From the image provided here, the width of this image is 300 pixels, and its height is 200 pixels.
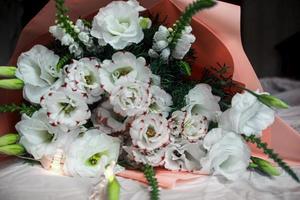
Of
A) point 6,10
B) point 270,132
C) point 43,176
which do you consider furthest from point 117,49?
point 6,10

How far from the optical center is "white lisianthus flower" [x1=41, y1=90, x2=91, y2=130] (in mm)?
688

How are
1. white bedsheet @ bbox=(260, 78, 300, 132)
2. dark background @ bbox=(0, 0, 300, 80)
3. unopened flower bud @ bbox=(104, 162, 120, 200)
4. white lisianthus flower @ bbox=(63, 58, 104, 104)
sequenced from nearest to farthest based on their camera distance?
1. unopened flower bud @ bbox=(104, 162, 120, 200)
2. white lisianthus flower @ bbox=(63, 58, 104, 104)
3. white bedsheet @ bbox=(260, 78, 300, 132)
4. dark background @ bbox=(0, 0, 300, 80)

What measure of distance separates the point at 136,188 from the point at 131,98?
5.5 inches

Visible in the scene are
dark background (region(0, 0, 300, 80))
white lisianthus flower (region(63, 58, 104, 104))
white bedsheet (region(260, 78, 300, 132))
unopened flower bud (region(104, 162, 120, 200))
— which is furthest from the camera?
dark background (region(0, 0, 300, 80))

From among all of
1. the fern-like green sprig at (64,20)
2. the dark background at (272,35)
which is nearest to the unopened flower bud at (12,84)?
the fern-like green sprig at (64,20)

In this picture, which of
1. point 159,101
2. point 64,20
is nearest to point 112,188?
point 159,101

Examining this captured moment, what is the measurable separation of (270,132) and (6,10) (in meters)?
1.95

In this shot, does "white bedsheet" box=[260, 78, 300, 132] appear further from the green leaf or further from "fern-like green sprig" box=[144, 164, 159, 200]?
"fern-like green sprig" box=[144, 164, 159, 200]

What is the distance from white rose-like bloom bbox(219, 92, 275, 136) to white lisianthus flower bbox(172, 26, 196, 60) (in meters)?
0.12

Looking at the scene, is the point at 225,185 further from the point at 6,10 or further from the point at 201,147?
the point at 6,10

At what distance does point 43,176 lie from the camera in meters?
0.71

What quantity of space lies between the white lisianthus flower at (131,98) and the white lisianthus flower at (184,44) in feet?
0.35

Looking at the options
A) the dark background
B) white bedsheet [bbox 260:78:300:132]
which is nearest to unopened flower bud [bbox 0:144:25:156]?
white bedsheet [bbox 260:78:300:132]

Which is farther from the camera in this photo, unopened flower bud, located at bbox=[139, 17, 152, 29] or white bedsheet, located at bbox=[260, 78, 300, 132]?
white bedsheet, located at bbox=[260, 78, 300, 132]
